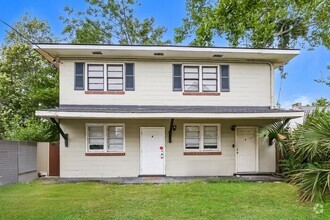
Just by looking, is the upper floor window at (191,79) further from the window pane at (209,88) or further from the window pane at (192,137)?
the window pane at (192,137)

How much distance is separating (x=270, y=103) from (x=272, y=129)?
6.03 feet

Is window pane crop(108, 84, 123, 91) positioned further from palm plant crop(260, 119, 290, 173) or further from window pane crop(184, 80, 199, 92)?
palm plant crop(260, 119, 290, 173)

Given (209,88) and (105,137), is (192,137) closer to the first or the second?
(209,88)

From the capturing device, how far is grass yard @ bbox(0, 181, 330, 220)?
7311mm

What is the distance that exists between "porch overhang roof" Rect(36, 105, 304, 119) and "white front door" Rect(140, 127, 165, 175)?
1.19 meters

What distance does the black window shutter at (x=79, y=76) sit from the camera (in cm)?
1396

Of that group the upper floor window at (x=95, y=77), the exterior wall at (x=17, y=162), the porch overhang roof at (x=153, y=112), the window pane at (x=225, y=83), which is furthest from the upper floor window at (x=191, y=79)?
the exterior wall at (x=17, y=162)

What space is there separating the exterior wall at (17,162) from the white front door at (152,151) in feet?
15.8

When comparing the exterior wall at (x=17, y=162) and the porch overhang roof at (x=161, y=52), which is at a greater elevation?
the porch overhang roof at (x=161, y=52)

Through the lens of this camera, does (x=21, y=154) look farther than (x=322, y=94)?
No

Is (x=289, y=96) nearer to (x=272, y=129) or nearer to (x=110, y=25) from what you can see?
(x=272, y=129)

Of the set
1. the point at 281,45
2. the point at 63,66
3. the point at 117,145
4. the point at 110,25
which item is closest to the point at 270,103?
the point at 117,145

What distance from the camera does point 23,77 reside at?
25516mm

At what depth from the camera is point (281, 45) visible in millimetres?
26094
